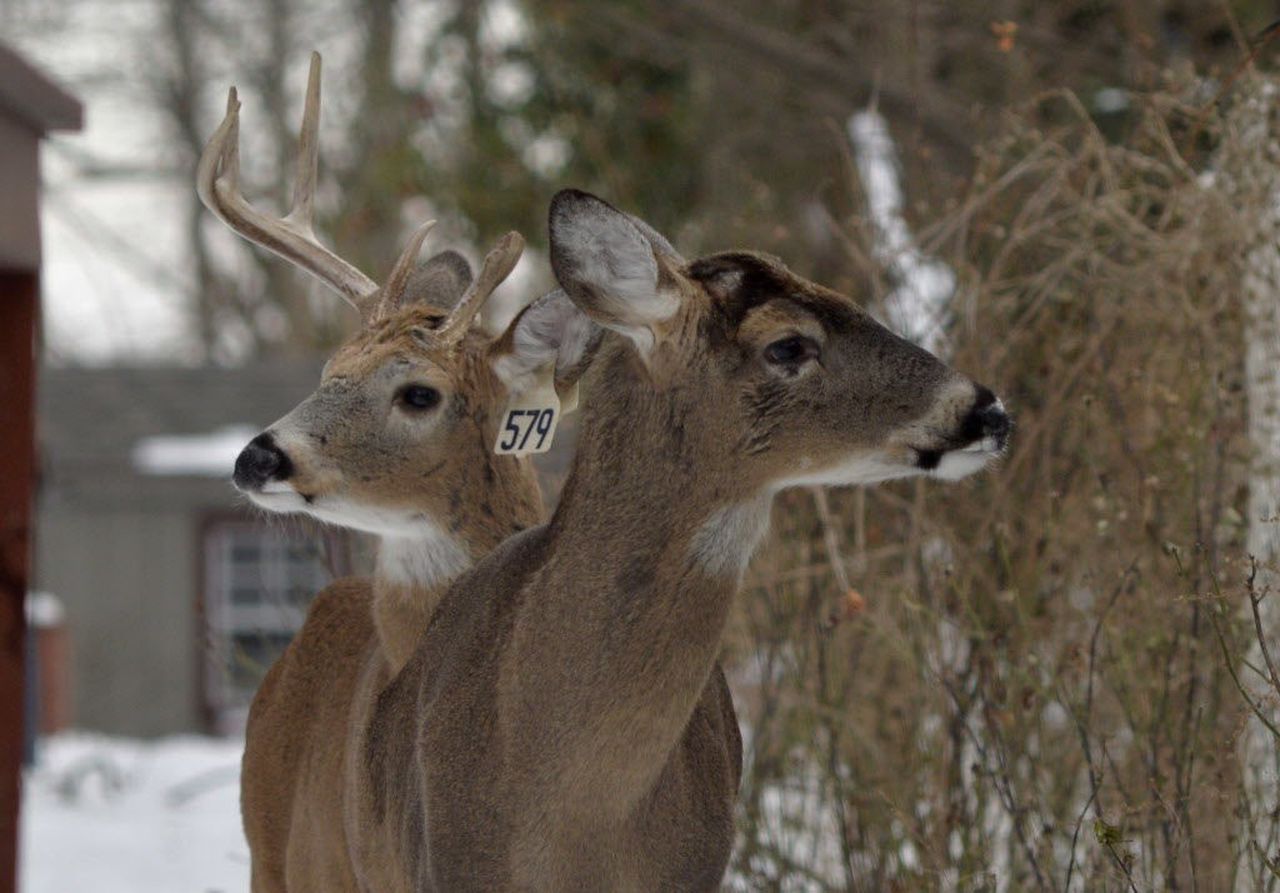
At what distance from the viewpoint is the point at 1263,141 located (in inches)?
163

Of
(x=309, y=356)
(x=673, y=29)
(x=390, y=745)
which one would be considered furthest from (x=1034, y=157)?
(x=309, y=356)

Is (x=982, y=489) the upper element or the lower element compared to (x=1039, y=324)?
lower

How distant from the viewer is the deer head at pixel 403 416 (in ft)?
9.81

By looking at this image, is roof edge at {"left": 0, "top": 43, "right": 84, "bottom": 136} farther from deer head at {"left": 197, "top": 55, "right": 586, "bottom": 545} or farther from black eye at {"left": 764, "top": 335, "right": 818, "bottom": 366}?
black eye at {"left": 764, "top": 335, "right": 818, "bottom": 366}

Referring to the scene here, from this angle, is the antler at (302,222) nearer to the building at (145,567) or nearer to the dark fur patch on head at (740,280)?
the dark fur patch on head at (740,280)

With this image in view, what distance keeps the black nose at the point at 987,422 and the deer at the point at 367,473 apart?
2.03ft

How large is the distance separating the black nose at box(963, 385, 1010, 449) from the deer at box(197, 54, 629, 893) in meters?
0.62

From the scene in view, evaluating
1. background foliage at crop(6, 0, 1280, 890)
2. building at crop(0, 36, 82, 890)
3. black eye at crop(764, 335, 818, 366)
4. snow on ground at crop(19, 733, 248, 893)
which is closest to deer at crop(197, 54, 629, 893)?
black eye at crop(764, 335, 818, 366)

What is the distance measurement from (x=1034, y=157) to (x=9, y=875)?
9.46ft

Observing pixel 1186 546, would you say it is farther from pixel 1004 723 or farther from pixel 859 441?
pixel 859 441

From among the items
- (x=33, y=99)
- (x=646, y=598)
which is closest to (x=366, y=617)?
(x=646, y=598)

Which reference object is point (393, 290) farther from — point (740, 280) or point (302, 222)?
point (740, 280)

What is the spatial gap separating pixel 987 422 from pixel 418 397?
3.34 feet

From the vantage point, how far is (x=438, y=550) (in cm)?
323
